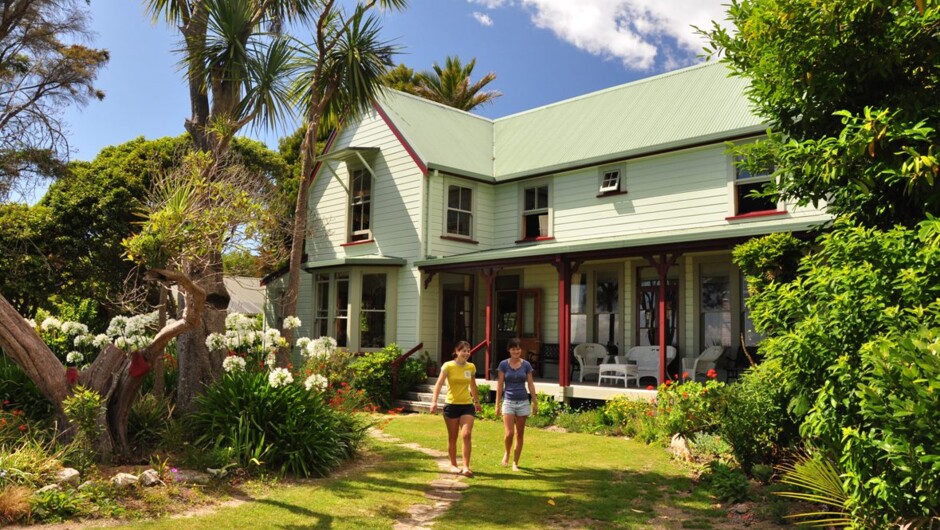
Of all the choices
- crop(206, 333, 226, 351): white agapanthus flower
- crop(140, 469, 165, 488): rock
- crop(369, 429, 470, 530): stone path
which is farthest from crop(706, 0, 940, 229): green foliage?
crop(206, 333, 226, 351): white agapanthus flower

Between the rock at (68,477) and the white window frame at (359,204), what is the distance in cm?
1322

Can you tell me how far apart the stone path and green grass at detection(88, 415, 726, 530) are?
10cm

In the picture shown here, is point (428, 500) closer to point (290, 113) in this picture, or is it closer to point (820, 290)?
point (820, 290)

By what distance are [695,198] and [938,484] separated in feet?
39.6

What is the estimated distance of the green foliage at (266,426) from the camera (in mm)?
8828

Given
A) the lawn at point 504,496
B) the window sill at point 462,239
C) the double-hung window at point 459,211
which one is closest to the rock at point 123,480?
the lawn at point 504,496

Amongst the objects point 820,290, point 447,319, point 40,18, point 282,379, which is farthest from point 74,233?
point 820,290

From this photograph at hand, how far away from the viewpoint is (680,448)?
9.91 m

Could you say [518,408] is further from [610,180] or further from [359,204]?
[359,204]

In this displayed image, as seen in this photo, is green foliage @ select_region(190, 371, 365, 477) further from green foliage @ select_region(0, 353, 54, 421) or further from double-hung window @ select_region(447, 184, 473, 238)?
double-hung window @ select_region(447, 184, 473, 238)

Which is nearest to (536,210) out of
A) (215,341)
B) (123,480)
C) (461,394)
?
(461,394)

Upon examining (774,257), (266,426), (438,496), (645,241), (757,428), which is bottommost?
(438,496)

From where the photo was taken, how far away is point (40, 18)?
1914 centimetres

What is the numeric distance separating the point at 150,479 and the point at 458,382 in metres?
3.61
